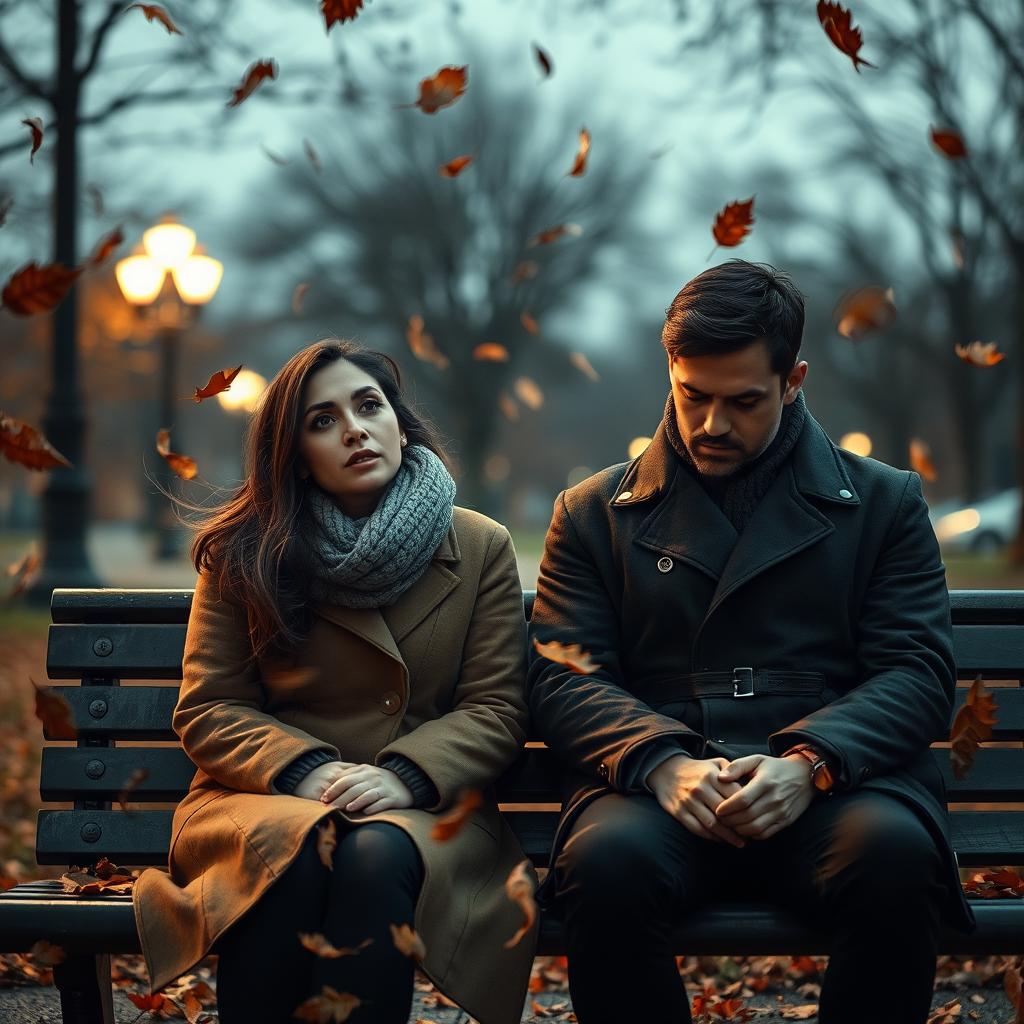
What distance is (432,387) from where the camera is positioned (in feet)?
130

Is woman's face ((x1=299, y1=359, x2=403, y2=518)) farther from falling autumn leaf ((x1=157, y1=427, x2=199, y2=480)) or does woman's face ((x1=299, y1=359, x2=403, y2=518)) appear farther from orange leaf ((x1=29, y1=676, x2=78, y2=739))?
orange leaf ((x1=29, y1=676, x2=78, y2=739))

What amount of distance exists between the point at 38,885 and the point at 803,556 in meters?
2.01

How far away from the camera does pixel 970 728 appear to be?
3.83 m

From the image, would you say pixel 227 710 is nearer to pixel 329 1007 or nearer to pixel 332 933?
pixel 332 933

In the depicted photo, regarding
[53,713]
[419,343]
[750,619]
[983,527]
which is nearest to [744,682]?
[750,619]

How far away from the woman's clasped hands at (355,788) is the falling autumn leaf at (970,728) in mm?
1399

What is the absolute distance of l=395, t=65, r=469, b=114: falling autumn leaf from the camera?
13.7 feet

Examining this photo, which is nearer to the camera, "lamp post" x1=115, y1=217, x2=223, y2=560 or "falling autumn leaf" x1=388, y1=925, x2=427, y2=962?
"falling autumn leaf" x1=388, y1=925, x2=427, y2=962

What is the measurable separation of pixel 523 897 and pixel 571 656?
615 mm

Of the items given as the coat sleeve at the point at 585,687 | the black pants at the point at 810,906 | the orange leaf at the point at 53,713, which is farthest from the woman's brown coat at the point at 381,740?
the orange leaf at the point at 53,713

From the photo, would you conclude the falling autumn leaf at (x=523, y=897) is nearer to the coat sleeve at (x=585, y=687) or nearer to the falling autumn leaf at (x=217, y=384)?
the coat sleeve at (x=585, y=687)

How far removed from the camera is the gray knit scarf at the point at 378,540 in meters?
3.68

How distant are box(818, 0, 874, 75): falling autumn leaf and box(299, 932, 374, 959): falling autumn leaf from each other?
2.36 meters

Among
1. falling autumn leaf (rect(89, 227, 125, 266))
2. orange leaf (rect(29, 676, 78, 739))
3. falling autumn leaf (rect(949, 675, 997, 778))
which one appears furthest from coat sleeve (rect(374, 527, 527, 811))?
falling autumn leaf (rect(89, 227, 125, 266))
